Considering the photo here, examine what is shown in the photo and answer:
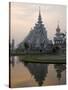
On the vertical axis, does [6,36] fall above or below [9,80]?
above

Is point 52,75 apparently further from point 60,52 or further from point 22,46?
point 22,46

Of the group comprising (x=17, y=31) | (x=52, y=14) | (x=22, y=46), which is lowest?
(x=22, y=46)

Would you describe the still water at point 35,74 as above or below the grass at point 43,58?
below

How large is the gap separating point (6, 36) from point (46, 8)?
0.57 meters

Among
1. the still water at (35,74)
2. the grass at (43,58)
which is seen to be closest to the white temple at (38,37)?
the grass at (43,58)

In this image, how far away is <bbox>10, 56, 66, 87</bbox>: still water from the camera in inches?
97.0

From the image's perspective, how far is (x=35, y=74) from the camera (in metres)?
2.51

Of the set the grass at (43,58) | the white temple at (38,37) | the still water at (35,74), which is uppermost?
the white temple at (38,37)

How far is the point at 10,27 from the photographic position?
2.47 m

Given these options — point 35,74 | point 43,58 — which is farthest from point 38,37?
point 35,74

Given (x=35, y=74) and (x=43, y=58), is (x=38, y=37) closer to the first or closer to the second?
(x=43, y=58)

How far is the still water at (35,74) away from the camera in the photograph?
8.09 ft

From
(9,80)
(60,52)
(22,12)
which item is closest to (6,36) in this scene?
(22,12)

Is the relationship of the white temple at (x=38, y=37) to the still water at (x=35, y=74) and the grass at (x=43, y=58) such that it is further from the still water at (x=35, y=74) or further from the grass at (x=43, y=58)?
the still water at (x=35, y=74)
